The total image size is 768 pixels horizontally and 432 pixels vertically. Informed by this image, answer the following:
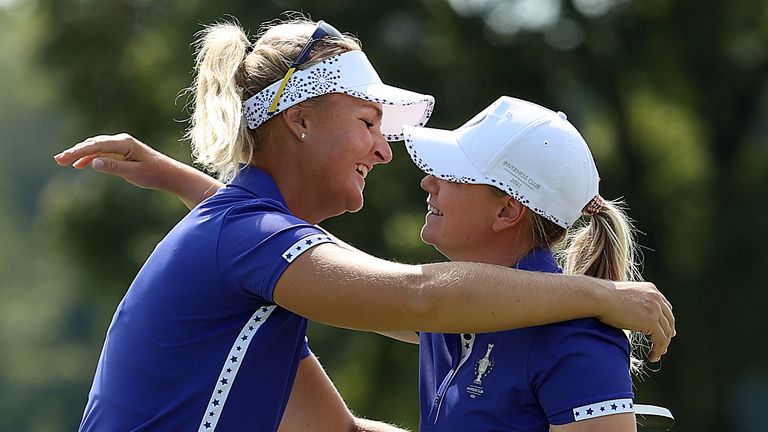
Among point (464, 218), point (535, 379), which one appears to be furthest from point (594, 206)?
point (535, 379)

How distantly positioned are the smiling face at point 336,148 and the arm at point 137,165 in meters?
0.62

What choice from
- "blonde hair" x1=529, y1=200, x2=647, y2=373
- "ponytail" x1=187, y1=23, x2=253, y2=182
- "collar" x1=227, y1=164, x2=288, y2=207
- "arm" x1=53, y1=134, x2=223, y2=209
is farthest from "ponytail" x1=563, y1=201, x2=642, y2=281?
"arm" x1=53, y1=134, x2=223, y2=209

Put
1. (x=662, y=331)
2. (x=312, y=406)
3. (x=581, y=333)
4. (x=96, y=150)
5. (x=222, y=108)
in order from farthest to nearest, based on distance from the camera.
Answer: (x=312, y=406) < (x=96, y=150) < (x=222, y=108) < (x=662, y=331) < (x=581, y=333)

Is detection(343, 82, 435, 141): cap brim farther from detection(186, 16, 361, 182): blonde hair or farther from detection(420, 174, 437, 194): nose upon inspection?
detection(420, 174, 437, 194): nose

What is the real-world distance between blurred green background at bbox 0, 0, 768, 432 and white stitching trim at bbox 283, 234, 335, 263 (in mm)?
10164

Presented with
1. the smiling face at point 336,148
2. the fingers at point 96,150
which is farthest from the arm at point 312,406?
the fingers at point 96,150

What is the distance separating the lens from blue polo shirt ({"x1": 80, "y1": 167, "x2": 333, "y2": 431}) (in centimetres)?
337

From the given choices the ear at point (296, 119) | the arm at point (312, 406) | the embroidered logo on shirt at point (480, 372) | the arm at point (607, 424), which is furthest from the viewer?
the arm at point (312, 406)

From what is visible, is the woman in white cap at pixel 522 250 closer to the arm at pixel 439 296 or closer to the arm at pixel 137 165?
the arm at pixel 439 296

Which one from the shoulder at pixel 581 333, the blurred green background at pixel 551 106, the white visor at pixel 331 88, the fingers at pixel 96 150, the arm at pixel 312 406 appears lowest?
the blurred green background at pixel 551 106

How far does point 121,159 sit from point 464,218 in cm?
133

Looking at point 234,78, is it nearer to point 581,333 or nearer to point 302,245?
point 302,245

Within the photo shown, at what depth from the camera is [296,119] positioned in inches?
151

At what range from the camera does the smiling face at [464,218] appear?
137 inches
